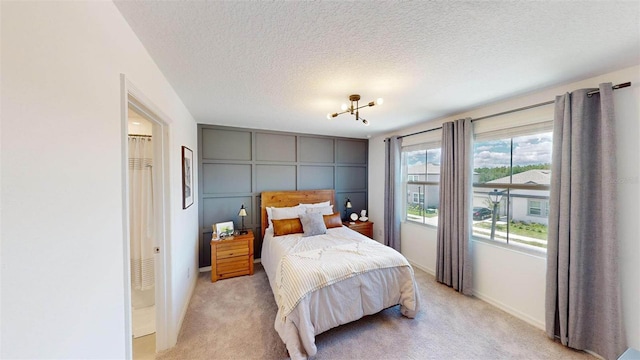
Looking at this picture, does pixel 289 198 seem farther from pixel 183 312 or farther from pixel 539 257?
pixel 539 257

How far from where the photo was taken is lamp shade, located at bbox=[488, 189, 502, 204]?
8.63 feet

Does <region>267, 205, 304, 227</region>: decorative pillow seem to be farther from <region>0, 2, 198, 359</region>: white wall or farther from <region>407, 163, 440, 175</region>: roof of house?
<region>0, 2, 198, 359</region>: white wall

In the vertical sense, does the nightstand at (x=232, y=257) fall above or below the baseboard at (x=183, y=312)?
above

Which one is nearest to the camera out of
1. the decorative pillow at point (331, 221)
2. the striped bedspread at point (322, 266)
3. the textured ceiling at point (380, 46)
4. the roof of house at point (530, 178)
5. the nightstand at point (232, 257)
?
the textured ceiling at point (380, 46)

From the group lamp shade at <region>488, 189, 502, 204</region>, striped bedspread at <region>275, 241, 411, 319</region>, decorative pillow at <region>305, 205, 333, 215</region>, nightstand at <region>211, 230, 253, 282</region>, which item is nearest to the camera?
striped bedspread at <region>275, 241, 411, 319</region>

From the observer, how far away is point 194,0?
104 cm

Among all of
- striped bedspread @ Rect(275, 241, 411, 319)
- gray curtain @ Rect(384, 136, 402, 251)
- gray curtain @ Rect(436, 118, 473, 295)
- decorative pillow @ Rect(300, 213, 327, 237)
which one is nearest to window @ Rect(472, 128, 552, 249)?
gray curtain @ Rect(436, 118, 473, 295)

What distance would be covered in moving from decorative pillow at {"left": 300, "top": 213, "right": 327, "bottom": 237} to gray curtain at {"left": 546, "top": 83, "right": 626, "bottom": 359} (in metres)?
2.50

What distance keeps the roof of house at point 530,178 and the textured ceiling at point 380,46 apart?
847mm

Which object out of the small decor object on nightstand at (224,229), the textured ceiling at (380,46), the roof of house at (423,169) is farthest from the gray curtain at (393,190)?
the small decor object on nightstand at (224,229)

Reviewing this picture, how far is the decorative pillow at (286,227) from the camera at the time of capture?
3312mm

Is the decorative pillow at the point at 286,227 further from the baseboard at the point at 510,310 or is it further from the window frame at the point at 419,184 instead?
the baseboard at the point at 510,310

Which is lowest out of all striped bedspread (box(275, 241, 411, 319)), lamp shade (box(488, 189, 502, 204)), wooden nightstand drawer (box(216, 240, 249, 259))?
wooden nightstand drawer (box(216, 240, 249, 259))

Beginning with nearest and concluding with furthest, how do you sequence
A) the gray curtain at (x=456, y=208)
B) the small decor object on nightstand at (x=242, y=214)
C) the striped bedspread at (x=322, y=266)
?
1. the striped bedspread at (x=322, y=266)
2. the gray curtain at (x=456, y=208)
3. the small decor object on nightstand at (x=242, y=214)
